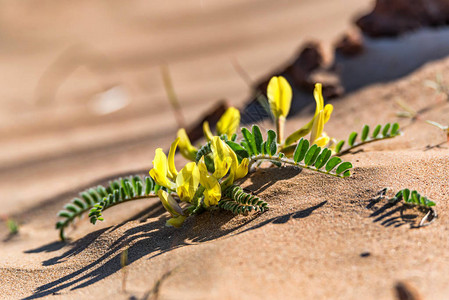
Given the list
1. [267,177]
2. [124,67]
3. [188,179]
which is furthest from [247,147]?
[124,67]

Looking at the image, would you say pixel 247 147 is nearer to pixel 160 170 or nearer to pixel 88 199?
pixel 160 170

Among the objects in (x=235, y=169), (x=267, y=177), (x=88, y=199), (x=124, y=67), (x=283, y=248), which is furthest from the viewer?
(x=124, y=67)

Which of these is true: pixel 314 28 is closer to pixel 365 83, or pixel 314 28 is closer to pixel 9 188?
pixel 365 83

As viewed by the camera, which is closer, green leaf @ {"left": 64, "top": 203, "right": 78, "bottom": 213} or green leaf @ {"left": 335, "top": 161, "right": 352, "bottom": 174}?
green leaf @ {"left": 335, "top": 161, "right": 352, "bottom": 174}

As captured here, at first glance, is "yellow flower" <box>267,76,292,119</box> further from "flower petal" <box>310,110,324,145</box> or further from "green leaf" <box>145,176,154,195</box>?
"green leaf" <box>145,176,154,195</box>

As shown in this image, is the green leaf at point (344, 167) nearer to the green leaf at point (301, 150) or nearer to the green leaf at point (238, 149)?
the green leaf at point (301, 150)

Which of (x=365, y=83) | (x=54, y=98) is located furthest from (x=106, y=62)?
(x=365, y=83)

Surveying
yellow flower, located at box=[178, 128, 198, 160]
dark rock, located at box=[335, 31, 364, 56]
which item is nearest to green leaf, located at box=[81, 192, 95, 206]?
yellow flower, located at box=[178, 128, 198, 160]
